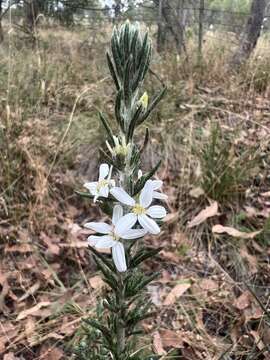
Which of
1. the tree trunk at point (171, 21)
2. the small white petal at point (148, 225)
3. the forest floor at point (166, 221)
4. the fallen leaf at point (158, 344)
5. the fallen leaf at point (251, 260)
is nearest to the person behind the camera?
the small white petal at point (148, 225)

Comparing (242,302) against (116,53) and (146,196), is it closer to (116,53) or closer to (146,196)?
(146,196)

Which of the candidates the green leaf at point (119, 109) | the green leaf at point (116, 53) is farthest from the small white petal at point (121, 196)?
the green leaf at point (116, 53)

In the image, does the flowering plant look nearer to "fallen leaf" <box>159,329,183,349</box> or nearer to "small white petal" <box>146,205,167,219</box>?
"small white petal" <box>146,205,167,219</box>

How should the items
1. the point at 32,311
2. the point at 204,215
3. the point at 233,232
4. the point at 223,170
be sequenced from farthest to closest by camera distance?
the point at 223,170
the point at 204,215
the point at 233,232
the point at 32,311

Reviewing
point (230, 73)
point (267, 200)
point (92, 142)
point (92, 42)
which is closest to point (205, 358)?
point (267, 200)

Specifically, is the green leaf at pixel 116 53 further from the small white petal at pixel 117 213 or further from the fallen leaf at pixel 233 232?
the fallen leaf at pixel 233 232

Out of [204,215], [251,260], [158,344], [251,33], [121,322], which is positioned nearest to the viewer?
[121,322]

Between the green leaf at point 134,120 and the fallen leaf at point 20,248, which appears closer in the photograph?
the green leaf at point 134,120

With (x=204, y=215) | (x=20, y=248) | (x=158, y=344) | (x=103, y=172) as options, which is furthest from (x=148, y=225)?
(x=204, y=215)
